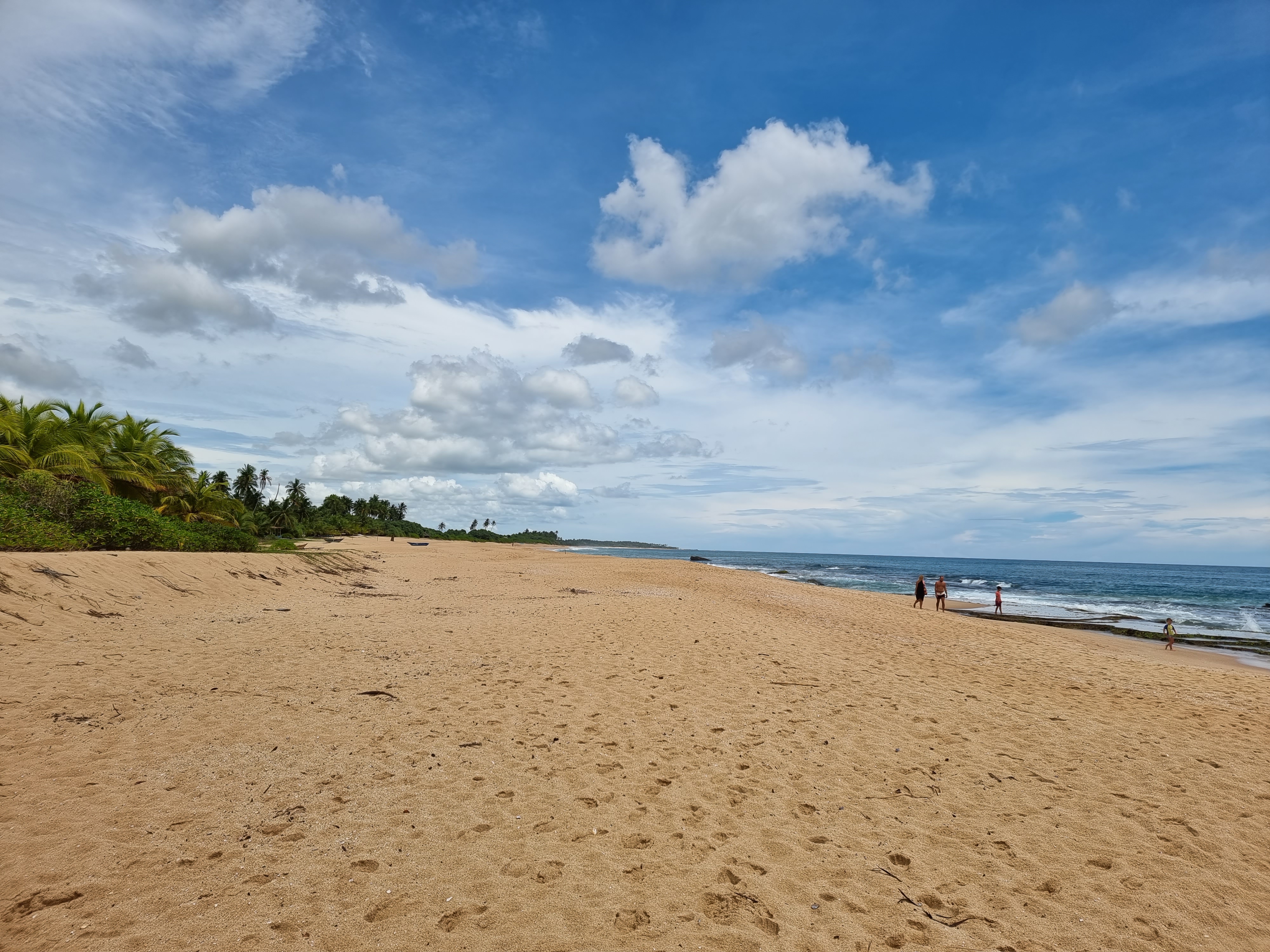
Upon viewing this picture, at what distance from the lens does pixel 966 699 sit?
977 centimetres

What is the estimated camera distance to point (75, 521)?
16.8m

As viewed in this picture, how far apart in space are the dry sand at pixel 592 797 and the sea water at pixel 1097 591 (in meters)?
24.6

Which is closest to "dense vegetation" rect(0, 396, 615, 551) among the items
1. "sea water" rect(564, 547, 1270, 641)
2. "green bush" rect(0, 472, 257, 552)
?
"green bush" rect(0, 472, 257, 552)

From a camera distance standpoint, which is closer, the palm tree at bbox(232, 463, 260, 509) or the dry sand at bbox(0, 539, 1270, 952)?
the dry sand at bbox(0, 539, 1270, 952)

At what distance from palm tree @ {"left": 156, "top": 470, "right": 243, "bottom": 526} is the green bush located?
4162mm

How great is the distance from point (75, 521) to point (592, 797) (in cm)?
1931

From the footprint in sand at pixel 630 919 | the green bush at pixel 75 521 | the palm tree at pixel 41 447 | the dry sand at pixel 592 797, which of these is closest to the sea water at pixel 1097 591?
the dry sand at pixel 592 797

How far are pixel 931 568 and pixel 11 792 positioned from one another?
149m

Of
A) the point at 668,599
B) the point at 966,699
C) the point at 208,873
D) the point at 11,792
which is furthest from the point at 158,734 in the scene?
the point at 668,599

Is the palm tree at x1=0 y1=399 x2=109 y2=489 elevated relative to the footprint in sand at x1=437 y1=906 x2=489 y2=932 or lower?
elevated

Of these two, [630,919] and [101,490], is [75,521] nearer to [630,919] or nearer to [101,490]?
[101,490]

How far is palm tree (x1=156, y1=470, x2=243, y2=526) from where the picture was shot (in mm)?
26578

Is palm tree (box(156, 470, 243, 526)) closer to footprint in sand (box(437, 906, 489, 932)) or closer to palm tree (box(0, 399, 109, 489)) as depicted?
palm tree (box(0, 399, 109, 489))

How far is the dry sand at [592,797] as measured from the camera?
3924mm
